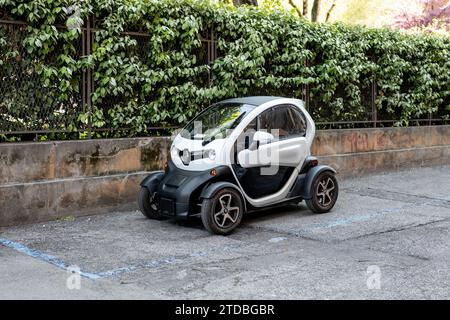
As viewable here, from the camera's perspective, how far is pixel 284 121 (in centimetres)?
789

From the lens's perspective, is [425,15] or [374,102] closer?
[374,102]

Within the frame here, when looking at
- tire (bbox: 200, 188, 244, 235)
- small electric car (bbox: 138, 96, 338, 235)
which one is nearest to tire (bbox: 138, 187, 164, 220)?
small electric car (bbox: 138, 96, 338, 235)

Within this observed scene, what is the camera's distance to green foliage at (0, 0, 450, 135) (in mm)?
7711

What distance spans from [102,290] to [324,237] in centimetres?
289

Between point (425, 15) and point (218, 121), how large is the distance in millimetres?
19704

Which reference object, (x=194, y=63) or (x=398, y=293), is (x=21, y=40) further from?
(x=398, y=293)

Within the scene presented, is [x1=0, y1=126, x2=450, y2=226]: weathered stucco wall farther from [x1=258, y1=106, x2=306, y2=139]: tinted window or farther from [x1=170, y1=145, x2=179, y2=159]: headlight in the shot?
[x1=258, y1=106, x2=306, y2=139]: tinted window

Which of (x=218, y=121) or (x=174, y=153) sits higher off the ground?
(x=218, y=121)

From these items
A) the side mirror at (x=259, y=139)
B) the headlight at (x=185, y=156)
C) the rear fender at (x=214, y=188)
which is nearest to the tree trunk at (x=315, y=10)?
the side mirror at (x=259, y=139)

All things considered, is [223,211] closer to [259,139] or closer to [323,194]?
[259,139]

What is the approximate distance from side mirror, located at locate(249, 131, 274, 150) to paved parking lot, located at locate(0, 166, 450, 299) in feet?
3.32

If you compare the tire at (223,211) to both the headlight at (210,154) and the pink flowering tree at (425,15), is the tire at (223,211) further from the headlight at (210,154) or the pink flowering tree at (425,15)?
the pink flowering tree at (425,15)

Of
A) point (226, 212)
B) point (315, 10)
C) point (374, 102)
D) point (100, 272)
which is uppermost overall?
point (315, 10)

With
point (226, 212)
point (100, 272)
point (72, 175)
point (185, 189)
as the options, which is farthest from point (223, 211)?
point (72, 175)
